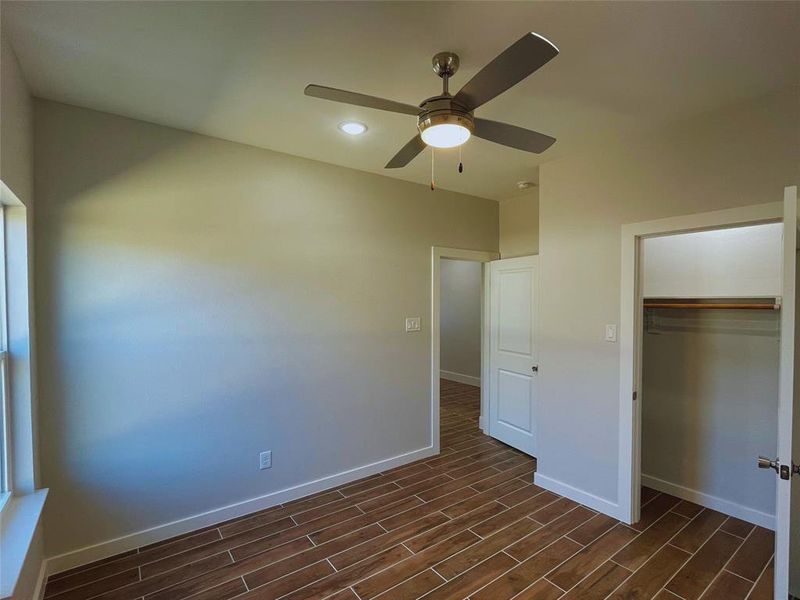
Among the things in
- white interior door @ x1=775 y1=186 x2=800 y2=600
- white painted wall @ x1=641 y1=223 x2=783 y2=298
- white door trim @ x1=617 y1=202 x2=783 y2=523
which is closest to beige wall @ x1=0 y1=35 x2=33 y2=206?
white interior door @ x1=775 y1=186 x2=800 y2=600

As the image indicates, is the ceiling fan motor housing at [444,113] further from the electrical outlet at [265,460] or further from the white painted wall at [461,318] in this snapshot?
the white painted wall at [461,318]

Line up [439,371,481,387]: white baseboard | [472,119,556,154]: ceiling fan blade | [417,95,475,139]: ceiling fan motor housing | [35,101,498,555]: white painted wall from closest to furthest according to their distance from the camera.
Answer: [417,95,475,139]: ceiling fan motor housing, [472,119,556,154]: ceiling fan blade, [35,101,498,555]: white painted wall, [439,371,481,387]: white baseboard

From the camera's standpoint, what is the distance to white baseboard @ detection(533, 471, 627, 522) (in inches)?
106

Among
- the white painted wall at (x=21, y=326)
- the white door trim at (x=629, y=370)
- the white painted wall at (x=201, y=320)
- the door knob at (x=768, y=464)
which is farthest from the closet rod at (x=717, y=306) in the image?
the white painted wall at (x=21, y=326)

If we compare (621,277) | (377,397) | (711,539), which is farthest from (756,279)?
(377,397)

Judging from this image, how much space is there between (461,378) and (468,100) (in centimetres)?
585

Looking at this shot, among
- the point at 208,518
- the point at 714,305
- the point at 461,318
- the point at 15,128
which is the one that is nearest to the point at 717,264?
the point at 714,305

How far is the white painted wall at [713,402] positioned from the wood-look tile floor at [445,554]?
0.24 meters

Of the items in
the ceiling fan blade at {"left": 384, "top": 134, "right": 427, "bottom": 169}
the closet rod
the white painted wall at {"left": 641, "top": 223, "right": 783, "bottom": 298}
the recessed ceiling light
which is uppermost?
the recessed ceiling light

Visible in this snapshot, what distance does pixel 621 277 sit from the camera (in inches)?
104

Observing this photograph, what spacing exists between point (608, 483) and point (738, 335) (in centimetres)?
142

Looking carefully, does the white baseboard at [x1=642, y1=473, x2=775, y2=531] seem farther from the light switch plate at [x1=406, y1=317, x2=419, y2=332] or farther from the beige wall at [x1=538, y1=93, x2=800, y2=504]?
the light switch plate at [x1=406, y1=317, x2=419, y2=332]

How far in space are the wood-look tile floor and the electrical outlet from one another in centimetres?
33

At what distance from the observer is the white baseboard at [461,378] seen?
659 centimetres
